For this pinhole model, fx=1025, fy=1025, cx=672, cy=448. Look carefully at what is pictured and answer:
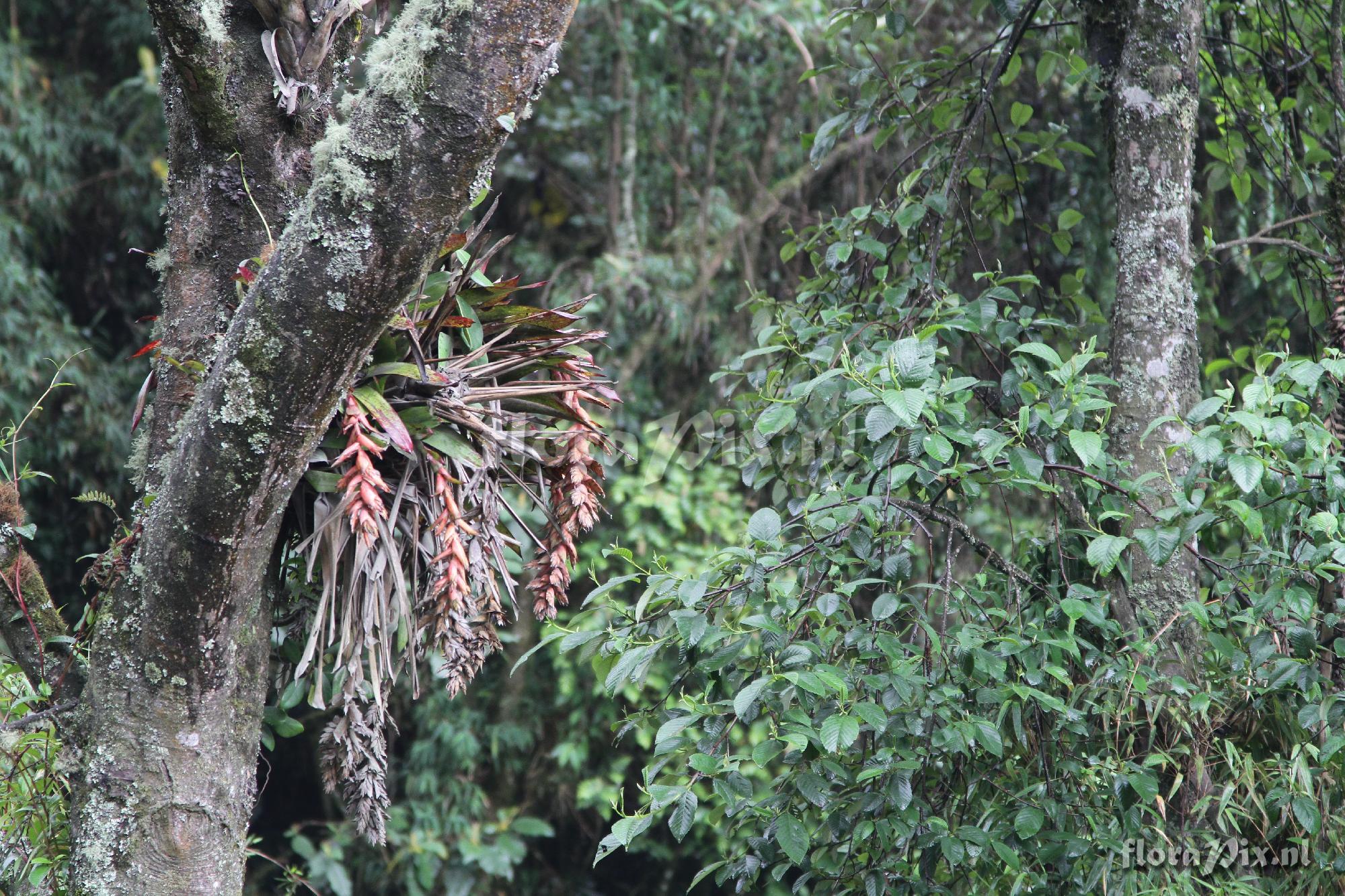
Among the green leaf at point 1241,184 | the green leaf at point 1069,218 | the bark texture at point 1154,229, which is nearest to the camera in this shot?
the bark texture at point 1154,229

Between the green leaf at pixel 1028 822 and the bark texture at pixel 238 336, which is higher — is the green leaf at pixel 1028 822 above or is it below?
below

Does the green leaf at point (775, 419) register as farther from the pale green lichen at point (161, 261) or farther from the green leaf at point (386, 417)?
the pale green lichen at point (161, 261)

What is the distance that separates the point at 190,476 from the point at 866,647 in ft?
2.99

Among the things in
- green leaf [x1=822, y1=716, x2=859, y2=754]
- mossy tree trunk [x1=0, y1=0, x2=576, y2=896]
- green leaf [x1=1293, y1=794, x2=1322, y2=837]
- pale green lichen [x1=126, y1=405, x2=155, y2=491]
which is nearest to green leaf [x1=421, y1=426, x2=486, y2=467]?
mossy tree trunk [x1=0, y1=0, x2=576, y2=896]

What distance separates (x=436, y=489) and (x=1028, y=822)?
0.92 meters

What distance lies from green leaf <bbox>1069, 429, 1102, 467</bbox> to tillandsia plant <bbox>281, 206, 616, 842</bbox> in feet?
2.14

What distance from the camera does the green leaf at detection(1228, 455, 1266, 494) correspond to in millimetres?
1209

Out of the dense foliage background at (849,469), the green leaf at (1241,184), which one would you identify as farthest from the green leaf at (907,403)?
the green leaf at (1241,184)

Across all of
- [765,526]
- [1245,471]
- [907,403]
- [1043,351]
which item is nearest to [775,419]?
[765,526]

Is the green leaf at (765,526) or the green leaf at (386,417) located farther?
the green leaf at (765,526)

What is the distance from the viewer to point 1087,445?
4.32ft

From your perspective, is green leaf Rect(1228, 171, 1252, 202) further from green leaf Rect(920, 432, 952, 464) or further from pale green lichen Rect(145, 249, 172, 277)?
pale green lichen Rect(145, 249, 172, 277)

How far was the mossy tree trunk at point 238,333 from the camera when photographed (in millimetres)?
1113

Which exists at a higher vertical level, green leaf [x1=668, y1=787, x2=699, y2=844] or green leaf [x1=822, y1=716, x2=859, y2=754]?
green leaf [x1=822, y1=716, x2=859, y2=754]
